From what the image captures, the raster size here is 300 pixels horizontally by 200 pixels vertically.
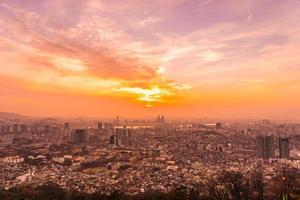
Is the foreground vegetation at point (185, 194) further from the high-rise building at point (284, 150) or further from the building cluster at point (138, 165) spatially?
the high-rise building at point (284, 150)

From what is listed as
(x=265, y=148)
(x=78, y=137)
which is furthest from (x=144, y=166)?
(x=78, y=137)

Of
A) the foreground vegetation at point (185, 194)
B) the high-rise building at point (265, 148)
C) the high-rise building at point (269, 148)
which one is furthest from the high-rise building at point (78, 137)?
the foreground vegetation at point (185, 194)

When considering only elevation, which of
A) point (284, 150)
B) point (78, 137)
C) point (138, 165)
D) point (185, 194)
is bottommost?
point (138, 165)

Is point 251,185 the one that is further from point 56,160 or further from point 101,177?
point 56,160

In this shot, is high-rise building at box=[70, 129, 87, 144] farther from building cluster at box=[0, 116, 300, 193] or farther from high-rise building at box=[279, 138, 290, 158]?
high-rise building at box=[279, 138, 290, 158]

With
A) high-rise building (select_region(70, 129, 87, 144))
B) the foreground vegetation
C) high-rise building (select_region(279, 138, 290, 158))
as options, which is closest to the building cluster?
high-rise building (select_region(279, 138, 290, 158))

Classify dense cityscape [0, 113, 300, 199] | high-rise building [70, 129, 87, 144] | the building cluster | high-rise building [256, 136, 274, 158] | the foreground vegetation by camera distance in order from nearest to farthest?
1. the foreground vegetation
2. dense cityscape [0, 113, 300, 199]
3. the building cluster
4. high-rise building [256, 136, 274, 158]
5. high-rise building [70, 129, 87, 144]

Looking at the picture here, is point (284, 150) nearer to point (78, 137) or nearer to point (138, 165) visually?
point (138, 165)

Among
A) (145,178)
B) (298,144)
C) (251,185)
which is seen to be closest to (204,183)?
(251,185)
